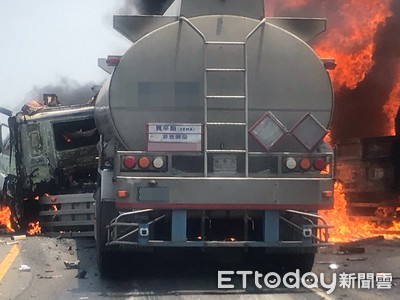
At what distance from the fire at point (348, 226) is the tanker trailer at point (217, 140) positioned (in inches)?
236

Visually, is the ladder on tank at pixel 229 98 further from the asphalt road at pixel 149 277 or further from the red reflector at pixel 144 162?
the asphalt road at pixel 149 277

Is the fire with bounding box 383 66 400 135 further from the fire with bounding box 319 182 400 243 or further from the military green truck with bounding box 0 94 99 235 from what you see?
the military green truck with bounding box 0 94 99 235

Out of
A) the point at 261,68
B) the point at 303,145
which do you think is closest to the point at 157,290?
the point at 303,145

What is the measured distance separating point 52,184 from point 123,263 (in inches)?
223

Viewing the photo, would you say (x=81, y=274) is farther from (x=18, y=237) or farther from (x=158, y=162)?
(x=18, y=237)

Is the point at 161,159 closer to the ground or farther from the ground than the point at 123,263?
farther from the ground

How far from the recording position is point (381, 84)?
2430cm

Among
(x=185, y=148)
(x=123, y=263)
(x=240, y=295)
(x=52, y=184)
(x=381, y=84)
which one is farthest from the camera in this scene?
(x=381, y=84)

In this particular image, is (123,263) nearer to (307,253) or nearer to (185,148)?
(185,148)

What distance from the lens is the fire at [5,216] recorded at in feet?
51.0

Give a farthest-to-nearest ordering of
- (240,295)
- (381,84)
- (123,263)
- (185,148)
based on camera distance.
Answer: (381,84), (123,263), (185,148), (240,295)

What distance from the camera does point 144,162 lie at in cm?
823

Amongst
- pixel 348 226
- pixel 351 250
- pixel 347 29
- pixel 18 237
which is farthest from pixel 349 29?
pixel 18 237

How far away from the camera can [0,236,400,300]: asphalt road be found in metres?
7.84
